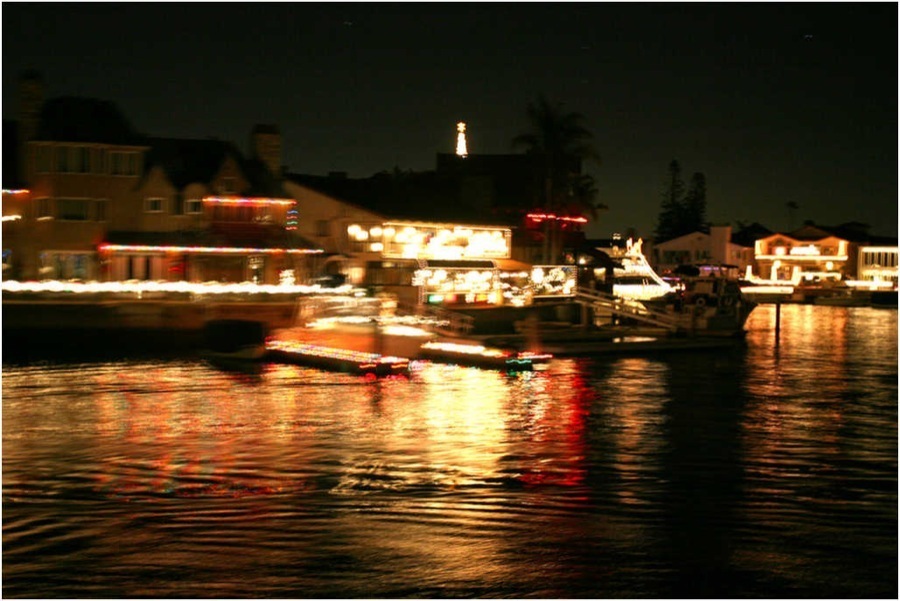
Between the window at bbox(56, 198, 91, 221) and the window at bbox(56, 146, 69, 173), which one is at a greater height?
the window at bbox(56, 146, 69, 173)

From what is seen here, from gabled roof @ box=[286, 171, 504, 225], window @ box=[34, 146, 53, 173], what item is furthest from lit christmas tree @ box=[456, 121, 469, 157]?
window @ box=[34, 146, 53, 173]

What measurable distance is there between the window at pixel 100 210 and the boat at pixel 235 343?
15714 millimetres

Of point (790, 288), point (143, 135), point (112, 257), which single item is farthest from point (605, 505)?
point (790, 288)

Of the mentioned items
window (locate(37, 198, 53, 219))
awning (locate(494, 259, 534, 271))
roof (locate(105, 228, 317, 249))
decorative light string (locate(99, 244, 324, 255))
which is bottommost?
awning (locate(494, 259, 534, 271))

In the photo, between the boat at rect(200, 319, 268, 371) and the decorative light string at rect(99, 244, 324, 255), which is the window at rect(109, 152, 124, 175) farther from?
the boat at rect(200, 319, 268, 371)

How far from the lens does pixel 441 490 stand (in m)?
14.1

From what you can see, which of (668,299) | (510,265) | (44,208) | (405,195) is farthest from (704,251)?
(44,208)

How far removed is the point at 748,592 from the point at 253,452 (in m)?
9.63

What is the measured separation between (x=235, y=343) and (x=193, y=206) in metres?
19.4

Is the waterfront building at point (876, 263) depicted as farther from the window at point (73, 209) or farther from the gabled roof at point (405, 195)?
the window at point (73, 209)

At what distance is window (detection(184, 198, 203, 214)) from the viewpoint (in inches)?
2106

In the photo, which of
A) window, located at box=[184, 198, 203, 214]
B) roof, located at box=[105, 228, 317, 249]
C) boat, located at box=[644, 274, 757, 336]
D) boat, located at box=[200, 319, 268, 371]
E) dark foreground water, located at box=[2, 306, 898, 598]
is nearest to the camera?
dark foreground water, located at box=[2, 306, 898, 598]

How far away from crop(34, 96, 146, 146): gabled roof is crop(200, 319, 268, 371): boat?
17.5 meters

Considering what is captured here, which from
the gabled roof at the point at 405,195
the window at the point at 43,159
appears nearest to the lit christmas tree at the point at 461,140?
the gabled roof at the point at 405,195
